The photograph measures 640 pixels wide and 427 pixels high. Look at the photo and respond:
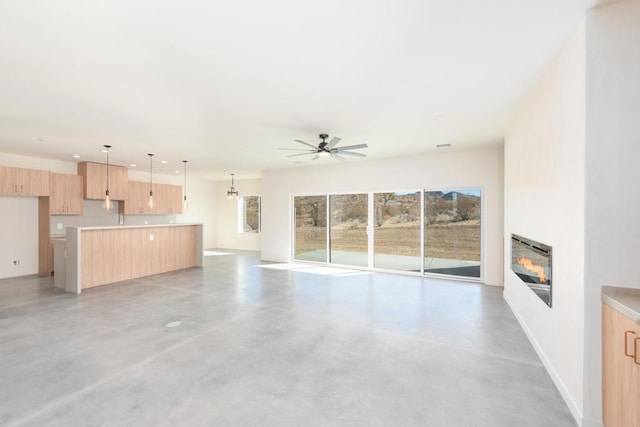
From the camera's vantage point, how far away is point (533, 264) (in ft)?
10.0

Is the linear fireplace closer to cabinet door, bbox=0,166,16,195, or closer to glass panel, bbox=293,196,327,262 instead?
glass panel, bbox=293,196,327,262

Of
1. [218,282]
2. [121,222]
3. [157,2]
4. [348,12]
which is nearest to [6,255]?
[121,222]

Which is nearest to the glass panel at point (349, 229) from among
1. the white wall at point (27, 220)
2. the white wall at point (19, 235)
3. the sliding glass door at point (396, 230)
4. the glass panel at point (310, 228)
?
the sliding glass door at point (396, 230)

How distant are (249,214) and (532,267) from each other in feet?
30.3

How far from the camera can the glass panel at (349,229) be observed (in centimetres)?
727

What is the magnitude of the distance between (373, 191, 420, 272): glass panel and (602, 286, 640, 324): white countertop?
473cm

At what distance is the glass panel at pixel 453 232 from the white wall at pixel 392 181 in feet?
0.79

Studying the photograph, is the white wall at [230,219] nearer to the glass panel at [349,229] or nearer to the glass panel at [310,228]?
the glass panel at [310,228]

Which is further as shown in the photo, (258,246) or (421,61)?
(258,246)

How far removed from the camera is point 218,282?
5844 millimetres

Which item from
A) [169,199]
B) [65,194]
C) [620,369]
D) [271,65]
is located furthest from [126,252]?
[620,369]

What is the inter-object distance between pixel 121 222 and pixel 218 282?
4.51 metres

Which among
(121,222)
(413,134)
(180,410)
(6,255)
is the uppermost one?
(413,134)

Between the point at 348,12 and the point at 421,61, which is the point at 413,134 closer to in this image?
the point at 421,61
